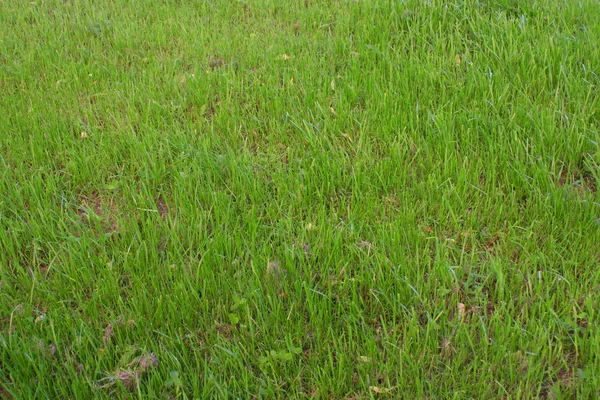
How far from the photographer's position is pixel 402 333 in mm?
2381

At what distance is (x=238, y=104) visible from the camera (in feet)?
12.5

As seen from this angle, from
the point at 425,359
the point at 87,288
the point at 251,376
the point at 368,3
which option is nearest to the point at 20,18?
the point at 368,3

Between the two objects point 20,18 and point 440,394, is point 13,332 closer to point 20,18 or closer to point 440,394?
point 440,394

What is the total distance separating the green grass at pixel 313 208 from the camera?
2262mm

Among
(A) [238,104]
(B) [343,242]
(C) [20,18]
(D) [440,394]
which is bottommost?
(D) [440,394]

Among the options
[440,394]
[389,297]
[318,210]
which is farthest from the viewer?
[318,210]

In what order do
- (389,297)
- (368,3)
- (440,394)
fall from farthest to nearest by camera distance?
(368,3) → (389,297) → (440,394)

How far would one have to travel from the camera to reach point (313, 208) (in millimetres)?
3033

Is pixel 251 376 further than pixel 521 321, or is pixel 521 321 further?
pixel 521 321

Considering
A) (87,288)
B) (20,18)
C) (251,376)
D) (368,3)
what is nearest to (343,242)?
(251,376)

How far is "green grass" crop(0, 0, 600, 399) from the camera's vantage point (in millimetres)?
2262

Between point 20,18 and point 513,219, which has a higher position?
point 20,18

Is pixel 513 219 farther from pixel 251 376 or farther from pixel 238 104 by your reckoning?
pixel 238 104

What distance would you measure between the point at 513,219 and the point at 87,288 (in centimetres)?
209
